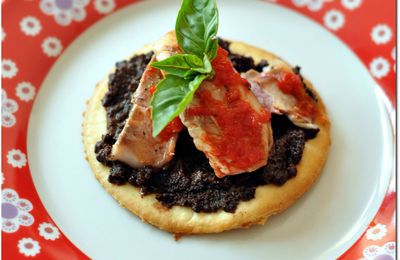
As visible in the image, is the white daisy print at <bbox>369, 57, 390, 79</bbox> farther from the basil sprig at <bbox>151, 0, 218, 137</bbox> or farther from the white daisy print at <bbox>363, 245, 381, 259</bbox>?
the basil sprig at <bbox>151, 0, 218, 137</bbox>

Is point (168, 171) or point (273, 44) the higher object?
point (273, 44)

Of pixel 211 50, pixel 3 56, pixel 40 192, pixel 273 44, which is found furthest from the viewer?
pixel 273 44

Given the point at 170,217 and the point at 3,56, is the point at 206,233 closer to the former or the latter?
the point at 170,217

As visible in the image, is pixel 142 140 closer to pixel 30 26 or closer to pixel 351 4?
pixel 30 26

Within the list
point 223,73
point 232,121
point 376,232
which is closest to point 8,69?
point 223,73

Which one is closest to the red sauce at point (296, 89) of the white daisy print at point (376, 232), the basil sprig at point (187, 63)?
the basil sprig at point (187, 63)

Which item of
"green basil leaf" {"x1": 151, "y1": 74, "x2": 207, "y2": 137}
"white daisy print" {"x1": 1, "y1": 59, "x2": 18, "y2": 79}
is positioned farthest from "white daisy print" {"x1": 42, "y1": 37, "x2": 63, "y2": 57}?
"green basil leaf" {"x1": 151, "y1": 74, "x2": 207, "y2": 137}

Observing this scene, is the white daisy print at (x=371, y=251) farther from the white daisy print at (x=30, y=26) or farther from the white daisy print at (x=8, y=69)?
the white daisy print at (x=30, y=26)

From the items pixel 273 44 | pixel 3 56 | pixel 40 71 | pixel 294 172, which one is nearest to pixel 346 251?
pixel 294 172
